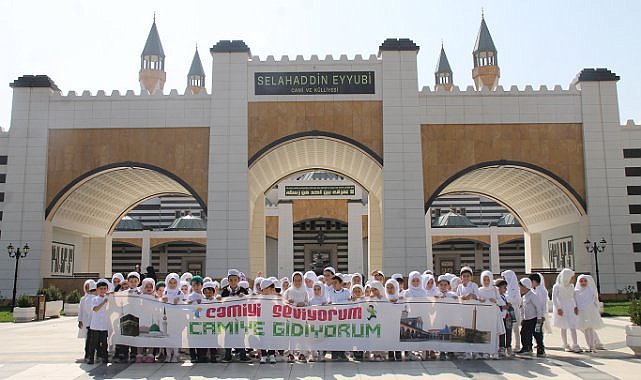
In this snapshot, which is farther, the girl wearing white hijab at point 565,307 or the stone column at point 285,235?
the stone column at point 285,235

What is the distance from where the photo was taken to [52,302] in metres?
21.9

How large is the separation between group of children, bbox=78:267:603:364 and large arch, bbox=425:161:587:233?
13010mm

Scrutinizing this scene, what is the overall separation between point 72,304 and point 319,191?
67.3ft

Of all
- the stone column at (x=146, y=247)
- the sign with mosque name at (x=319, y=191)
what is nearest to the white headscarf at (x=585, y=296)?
the sign with mosque name at (x=319, y=191)

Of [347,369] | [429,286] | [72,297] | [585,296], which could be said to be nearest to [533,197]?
[585,296]

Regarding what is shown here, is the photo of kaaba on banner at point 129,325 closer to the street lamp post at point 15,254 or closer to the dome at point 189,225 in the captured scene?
the street lamp post at point 15,254

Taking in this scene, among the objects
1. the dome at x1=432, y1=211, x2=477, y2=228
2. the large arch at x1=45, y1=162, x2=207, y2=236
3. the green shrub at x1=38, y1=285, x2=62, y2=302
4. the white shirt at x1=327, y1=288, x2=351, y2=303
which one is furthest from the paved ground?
the dome at x1=432, y1=211, x2=477, y2=228

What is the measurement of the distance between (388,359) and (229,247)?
14.5 metres

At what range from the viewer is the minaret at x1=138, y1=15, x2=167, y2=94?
40.5 meters

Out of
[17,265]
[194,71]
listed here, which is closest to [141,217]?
[194,71]

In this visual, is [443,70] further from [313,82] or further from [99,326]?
[99,326]

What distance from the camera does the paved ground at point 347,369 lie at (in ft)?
33.1

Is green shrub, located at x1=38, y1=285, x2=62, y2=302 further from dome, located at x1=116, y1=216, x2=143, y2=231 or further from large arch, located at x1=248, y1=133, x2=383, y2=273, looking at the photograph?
dome, located at x1=116, y1=216, x2=143, y2=231

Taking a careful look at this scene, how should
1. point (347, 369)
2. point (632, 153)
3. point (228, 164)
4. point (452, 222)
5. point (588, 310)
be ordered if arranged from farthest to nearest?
point (452, 222) → point (632, 153) → point (228, 164) → point (588, 310) → point (347, 369)
